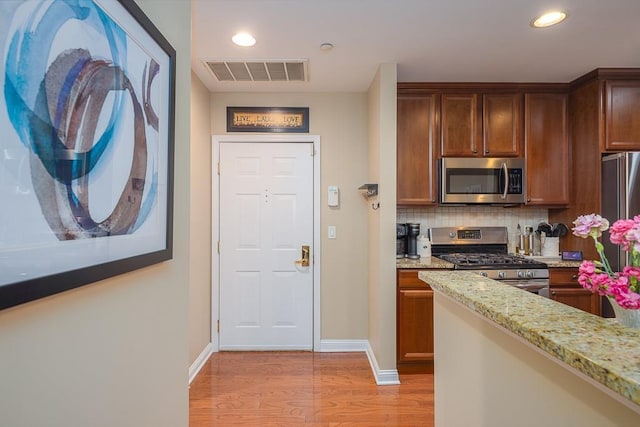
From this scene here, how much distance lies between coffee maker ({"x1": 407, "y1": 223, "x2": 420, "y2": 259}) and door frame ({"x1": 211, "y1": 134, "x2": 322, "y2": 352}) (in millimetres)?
873

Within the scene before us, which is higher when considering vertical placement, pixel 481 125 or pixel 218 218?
pixel 481 125

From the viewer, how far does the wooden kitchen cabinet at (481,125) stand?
117 inches

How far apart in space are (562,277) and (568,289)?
11 centimetres

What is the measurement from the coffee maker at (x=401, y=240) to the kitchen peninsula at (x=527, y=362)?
1558 mm

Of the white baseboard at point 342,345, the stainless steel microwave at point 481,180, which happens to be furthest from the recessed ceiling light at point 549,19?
the white baseboard at point 342,345

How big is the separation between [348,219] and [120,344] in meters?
2.56

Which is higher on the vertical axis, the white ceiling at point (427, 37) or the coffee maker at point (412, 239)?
the white ceiling at point (427, 37)

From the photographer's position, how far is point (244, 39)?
2.21 metres

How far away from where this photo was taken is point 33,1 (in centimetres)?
49

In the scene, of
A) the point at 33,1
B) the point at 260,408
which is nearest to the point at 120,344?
the point at 33,1

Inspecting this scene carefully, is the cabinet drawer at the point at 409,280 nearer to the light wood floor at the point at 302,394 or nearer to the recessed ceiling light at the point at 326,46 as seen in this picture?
the light wood floor at the point at 302,394

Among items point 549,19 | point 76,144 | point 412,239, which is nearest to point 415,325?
point 412,239

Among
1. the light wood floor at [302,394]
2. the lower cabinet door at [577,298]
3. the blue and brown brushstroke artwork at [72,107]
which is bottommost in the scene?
the light wood floor at [302,394]

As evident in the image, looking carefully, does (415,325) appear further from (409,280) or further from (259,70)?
(259,70)
